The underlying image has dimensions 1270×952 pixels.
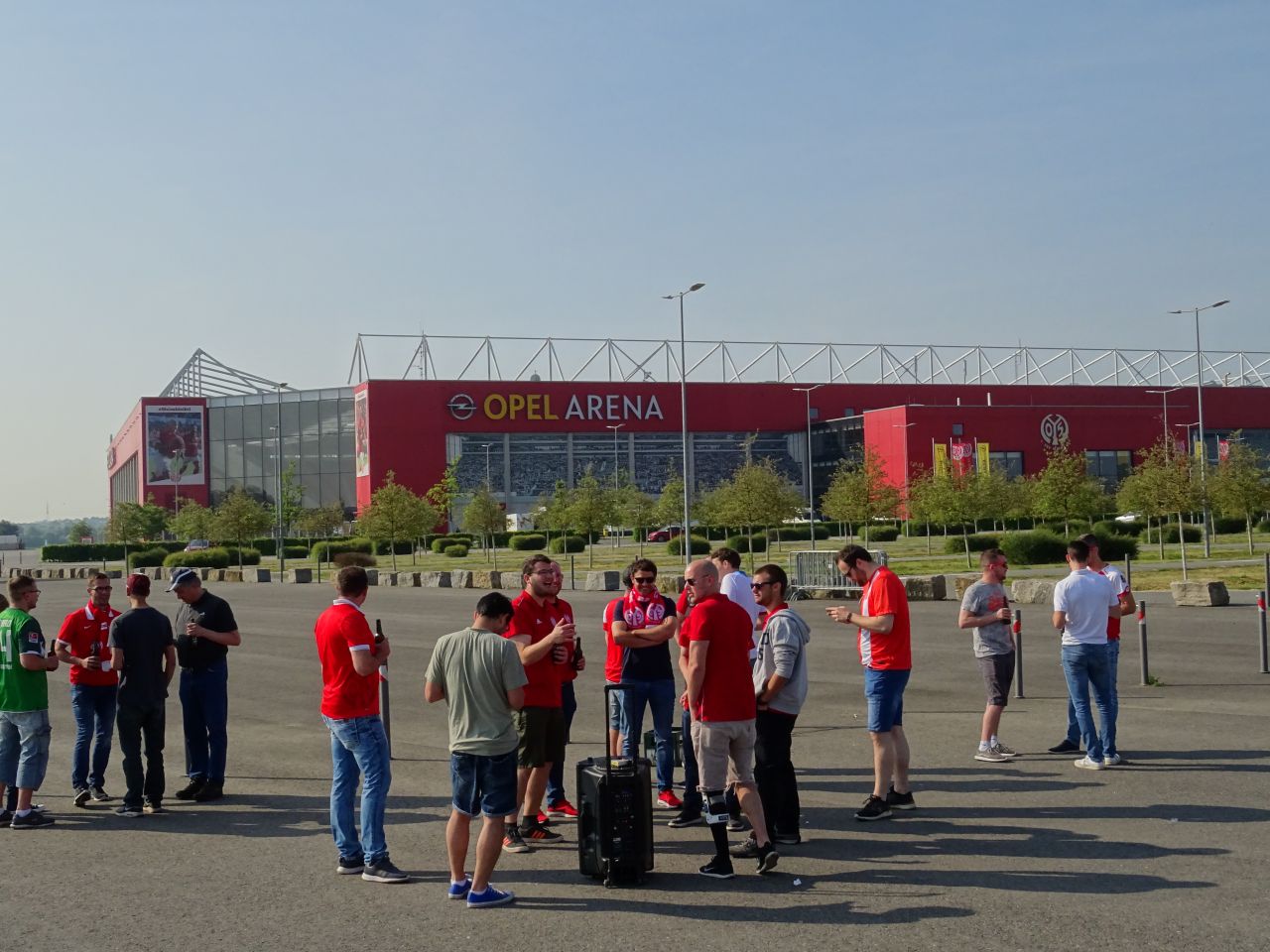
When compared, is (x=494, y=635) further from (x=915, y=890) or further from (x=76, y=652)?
(x=76, y=652)

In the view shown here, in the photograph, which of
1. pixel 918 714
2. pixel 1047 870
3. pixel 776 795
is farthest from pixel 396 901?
pixel 918 714

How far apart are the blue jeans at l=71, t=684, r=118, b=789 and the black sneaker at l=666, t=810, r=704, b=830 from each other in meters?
4.31

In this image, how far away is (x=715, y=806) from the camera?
6.91 metres

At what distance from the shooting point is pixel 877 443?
81.8 m

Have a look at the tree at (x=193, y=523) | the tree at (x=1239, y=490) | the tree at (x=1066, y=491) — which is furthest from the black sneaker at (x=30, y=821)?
the tree at (x=193, y=523)

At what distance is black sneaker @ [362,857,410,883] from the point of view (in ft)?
23.4

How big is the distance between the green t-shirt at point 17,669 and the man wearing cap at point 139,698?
0.52 m

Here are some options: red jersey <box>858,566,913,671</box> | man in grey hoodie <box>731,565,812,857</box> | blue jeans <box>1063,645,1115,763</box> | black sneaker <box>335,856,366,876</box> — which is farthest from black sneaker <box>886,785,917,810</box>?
black sneaker <box>335,856,366,876</box>

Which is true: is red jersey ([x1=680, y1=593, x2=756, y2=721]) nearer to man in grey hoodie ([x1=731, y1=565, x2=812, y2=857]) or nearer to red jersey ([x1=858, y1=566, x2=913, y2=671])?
man in grey hoodie ([x1=731, y1=565, x2=812, y2=857])

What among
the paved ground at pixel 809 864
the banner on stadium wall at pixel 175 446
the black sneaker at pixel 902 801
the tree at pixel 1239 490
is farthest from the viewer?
the banner on stadium wall at pixel 175 446

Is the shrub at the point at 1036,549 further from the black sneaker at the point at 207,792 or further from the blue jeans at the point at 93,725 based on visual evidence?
the blue jeans at the point at 93,725

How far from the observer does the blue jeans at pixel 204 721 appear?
9.62 meters

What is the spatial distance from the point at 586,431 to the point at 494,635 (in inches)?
3190

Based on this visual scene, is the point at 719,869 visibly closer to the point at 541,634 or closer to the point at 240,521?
the point at 541,634
